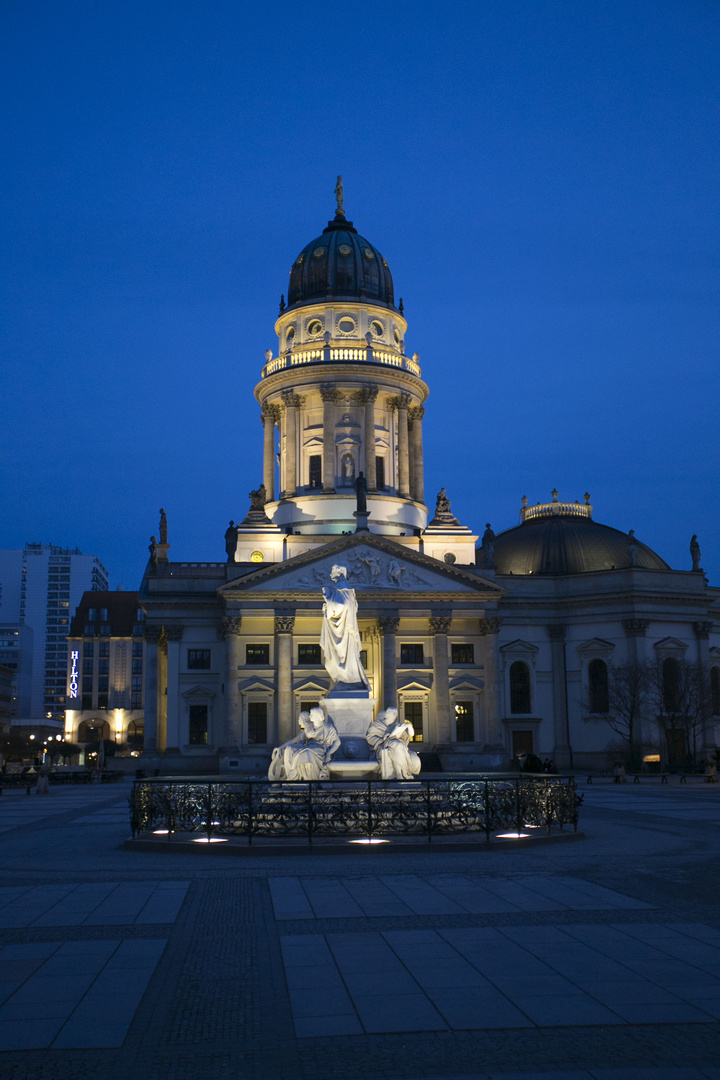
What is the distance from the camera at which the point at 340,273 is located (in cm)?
8300

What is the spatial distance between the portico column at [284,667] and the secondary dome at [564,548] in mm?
20515

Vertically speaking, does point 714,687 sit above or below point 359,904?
above

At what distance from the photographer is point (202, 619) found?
230ft

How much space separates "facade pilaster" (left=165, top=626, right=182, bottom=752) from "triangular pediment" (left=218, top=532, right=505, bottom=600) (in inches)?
214

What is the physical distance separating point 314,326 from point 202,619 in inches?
1009

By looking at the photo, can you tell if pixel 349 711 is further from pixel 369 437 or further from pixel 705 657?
pixel 369 437

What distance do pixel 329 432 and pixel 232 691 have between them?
21.8 meters

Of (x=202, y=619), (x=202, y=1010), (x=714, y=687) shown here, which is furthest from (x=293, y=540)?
(x=202, y=1010)

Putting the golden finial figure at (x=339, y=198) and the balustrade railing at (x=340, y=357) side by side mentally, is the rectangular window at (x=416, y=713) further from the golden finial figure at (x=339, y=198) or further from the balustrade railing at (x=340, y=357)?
the golden finial figure at (x=339, y=198)

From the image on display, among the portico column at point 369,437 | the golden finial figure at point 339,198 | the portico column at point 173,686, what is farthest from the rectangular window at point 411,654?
the golden finial figure at point 339,198

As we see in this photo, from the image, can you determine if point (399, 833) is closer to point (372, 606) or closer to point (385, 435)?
point (372, 606)

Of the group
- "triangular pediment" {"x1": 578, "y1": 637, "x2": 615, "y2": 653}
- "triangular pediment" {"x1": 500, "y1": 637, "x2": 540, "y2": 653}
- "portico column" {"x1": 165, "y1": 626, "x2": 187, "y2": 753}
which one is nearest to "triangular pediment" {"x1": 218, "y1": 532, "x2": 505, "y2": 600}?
"triangular pediment" {"x1": 500, "y1": 637, "x2": 540, "y2": 653}

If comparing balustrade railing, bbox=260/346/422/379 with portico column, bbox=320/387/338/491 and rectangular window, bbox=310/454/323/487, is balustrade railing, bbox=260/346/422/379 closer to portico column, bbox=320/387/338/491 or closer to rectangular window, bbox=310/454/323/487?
portico column, bbox=320/387/338/491

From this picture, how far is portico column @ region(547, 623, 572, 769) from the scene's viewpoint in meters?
72.3
